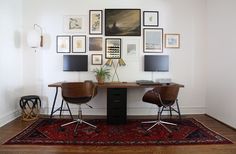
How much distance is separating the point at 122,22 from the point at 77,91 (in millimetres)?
1891

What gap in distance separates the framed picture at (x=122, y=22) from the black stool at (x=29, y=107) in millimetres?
2015

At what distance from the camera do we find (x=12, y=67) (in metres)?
3.94

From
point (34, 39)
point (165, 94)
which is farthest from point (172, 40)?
point (34, 39)

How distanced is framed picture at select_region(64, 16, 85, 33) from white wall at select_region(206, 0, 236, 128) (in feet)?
8.86

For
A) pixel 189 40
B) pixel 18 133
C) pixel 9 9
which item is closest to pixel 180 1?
pixel 189 40

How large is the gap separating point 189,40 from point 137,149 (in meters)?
2.79

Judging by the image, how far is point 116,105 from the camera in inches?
144

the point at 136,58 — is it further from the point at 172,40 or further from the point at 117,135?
the point at 117,135

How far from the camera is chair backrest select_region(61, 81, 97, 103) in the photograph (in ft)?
10.3

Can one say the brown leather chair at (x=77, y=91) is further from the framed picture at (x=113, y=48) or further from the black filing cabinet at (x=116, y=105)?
the framed picture at (x=113, y=48)

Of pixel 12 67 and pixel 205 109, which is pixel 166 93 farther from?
pixel 12 67

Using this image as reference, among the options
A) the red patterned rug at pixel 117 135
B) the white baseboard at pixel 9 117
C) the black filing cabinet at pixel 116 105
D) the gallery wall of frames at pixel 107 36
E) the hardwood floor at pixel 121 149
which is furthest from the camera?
the gallery wall of frames at pixel 107 36

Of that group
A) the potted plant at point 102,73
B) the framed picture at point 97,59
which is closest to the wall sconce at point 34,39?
the framed picture at point 97,59

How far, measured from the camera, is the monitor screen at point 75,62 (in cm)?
412
